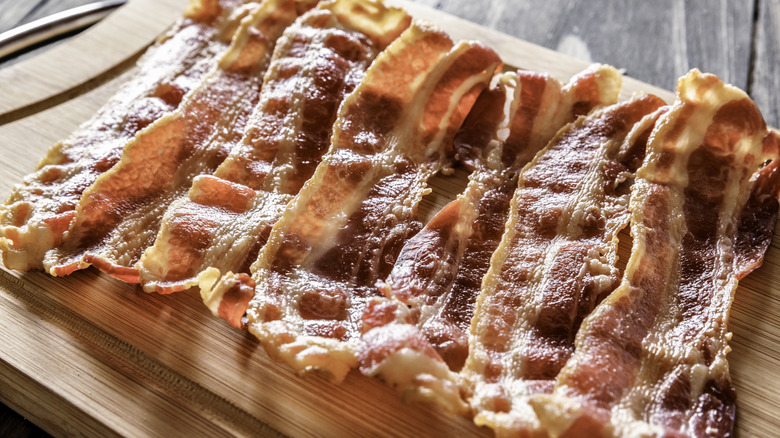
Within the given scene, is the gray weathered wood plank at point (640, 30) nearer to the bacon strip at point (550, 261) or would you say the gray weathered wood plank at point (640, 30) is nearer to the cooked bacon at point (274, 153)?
the bacon strip at point (550, 261)

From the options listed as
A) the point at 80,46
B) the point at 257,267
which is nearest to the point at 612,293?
the point at 257,267

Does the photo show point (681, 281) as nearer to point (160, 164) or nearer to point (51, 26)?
point (160, 164)

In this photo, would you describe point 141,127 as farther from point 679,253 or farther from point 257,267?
point 679,253

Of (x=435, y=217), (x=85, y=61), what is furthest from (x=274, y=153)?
(x=85, y=61)

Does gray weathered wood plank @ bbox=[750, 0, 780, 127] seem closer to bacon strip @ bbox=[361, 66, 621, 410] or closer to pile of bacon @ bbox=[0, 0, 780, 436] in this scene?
pile of bacon @ bbox=[0, 0, 780, 436]

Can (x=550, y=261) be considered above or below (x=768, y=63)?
below

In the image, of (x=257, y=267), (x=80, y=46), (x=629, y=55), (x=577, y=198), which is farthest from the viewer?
(x=629, y=55)
